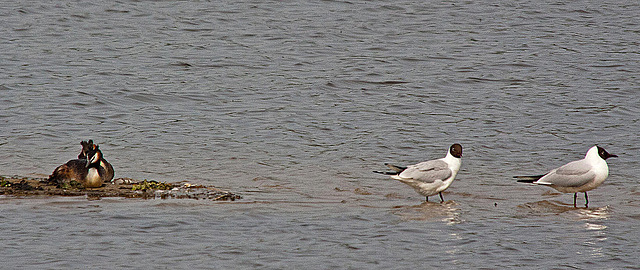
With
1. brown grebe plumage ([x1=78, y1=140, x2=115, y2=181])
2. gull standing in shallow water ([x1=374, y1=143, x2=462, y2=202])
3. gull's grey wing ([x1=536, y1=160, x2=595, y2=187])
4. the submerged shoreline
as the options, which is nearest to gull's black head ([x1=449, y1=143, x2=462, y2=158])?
gull standing in shallow water ([x1=374, y1=143, x2=462, y2=202])

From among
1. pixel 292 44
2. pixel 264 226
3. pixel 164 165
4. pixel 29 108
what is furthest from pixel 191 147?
pixel 292 44

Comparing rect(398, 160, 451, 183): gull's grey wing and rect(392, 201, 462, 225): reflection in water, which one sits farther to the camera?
rect(398, 160, 451, 183): gull's grey wing

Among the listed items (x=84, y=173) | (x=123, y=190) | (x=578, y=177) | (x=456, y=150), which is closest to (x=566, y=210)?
(x=578, y=177)

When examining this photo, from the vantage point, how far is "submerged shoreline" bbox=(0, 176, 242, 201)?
10.9m

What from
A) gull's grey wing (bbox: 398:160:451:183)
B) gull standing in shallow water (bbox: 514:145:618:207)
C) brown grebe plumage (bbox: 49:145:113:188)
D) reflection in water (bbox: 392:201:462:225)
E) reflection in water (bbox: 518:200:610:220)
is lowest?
reflection in water (bbox: 518:200:610:220)

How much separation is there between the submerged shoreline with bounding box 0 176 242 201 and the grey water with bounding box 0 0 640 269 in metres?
0.34

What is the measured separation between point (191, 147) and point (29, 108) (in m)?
4.48

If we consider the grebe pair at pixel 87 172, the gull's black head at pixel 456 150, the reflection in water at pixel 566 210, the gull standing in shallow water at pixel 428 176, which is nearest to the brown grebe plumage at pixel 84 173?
the grebe pair at pixel 87 172

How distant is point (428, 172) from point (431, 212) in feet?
2.74

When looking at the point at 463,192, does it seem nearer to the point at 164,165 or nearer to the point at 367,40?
the point at 164,165

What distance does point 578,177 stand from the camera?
452 inches

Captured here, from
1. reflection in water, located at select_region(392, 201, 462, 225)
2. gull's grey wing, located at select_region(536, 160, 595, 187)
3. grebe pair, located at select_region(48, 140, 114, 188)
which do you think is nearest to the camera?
reflection in water, located at select_region(392, 201, 462, 225)

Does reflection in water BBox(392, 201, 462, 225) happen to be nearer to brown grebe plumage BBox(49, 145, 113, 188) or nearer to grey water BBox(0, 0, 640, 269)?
grey water BBox(0, 0, 640, 269)

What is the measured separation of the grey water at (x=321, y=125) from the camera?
349 inches
